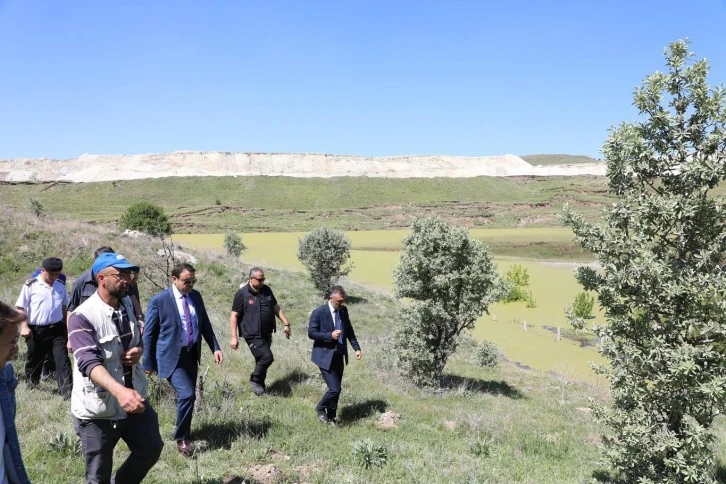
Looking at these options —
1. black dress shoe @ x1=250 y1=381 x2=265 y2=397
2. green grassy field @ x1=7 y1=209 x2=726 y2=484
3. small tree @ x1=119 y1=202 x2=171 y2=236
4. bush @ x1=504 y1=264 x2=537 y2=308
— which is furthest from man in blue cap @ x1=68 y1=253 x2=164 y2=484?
small tree @ x1=119 y1=202 x2=171 y2=236

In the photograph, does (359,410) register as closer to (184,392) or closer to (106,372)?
(184,392)

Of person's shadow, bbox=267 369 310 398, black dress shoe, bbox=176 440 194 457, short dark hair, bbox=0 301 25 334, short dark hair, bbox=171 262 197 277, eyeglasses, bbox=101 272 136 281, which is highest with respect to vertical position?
eyeglasses, bbox=101 272 136 281

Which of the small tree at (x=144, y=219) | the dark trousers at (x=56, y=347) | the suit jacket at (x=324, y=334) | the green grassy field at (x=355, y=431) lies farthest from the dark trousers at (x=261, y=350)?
the small tree at (x=144, y=219)

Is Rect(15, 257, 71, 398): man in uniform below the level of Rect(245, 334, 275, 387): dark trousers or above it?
above

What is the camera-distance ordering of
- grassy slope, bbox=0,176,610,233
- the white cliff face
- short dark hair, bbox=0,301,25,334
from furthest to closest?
the white cliff face < grassy slope, bbox=0,176,610,233 < short dark hair, bbox=0,301,25,334

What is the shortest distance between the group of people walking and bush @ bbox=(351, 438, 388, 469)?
40.9 inches

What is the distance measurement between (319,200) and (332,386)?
9123 cm

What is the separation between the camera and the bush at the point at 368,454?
5184 mm

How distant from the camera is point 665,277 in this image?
4426mm

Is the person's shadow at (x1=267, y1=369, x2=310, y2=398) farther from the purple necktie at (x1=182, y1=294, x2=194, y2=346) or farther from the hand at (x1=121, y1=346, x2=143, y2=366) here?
the hand at (x1=121, y1=346, x2=143, y2=366)

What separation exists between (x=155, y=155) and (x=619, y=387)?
463 ft

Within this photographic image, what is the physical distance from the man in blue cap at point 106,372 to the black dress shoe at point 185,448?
1.25 meters

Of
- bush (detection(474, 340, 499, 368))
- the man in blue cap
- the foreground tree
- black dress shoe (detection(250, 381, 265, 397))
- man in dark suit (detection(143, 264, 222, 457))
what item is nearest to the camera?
the man in blue cap

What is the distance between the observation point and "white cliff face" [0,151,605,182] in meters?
119
